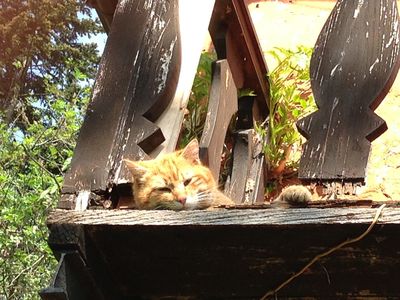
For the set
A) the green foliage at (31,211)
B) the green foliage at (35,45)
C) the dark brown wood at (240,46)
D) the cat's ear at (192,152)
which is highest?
the green foliage at (35,45)

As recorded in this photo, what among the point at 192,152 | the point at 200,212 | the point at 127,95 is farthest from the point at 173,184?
the point at 200,212

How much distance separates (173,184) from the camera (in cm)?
343

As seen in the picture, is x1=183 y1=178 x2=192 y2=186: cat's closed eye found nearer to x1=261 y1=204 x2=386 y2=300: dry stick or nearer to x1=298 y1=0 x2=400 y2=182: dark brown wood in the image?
x1=298 y1=0 x2=400 y2=182: dark brown wood

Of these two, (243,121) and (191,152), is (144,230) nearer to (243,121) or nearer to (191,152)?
(191,152)

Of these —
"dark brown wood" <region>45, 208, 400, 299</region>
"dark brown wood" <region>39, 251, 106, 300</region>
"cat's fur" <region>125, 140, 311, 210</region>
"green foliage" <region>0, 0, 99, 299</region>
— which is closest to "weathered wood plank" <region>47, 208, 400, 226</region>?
"dark brown wood" <region>45, 208, 400, 299</region>

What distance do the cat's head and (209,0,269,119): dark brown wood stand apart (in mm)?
735

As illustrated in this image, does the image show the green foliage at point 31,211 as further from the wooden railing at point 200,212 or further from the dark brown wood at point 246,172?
the wooden railing at point 200,212

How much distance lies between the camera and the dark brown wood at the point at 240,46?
4000mm

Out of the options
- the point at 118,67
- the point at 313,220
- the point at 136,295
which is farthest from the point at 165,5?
the point at 313,220

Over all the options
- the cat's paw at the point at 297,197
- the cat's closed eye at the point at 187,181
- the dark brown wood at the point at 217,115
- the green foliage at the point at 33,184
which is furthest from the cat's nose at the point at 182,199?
the green foliage at the point at 33,184

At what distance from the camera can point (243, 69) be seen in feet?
14.4

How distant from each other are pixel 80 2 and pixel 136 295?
58.4 ft

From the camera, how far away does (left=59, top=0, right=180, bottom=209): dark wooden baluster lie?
2.74 m

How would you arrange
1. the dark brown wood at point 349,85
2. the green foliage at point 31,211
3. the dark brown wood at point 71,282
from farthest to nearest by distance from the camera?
the green foliage at point 31,211
the dark brown wood at point 349,85
the dark brown wood at point 71,282
